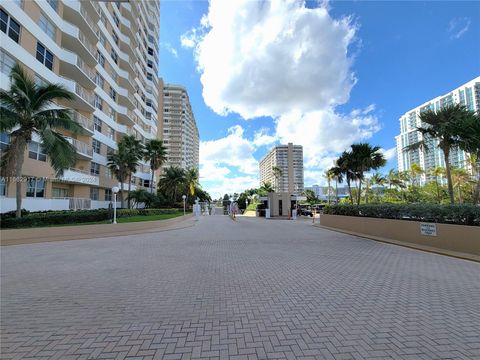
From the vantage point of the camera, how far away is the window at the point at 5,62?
54.2ft

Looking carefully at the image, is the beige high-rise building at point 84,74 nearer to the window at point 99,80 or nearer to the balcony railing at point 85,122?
the balcony railing at point 85,122

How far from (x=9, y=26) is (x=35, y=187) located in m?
11.1

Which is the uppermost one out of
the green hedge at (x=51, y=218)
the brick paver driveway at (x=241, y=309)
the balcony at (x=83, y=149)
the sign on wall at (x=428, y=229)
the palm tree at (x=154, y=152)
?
the palm tree at (x=154, y=152)

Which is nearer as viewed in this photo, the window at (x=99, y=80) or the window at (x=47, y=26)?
the window at (x=47, y=26)

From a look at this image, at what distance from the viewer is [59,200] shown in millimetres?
23422

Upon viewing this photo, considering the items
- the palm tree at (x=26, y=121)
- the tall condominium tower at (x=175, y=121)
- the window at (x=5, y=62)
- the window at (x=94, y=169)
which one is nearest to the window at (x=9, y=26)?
the window at (x=5, y=62)

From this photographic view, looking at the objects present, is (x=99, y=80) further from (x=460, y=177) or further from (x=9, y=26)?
(x=460, y=177)

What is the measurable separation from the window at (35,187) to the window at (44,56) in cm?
950

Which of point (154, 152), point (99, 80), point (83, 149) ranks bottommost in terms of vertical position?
point (83, 149)

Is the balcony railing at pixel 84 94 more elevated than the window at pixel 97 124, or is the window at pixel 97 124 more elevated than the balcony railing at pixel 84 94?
the balcony railing at pixel 84 94

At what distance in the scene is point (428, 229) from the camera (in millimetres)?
11719

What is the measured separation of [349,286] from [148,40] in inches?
2390

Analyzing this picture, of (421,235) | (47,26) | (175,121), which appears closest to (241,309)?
(421,235)

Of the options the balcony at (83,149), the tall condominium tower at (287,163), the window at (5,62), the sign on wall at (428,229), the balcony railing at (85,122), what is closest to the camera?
the sign on wall at (428,229)
